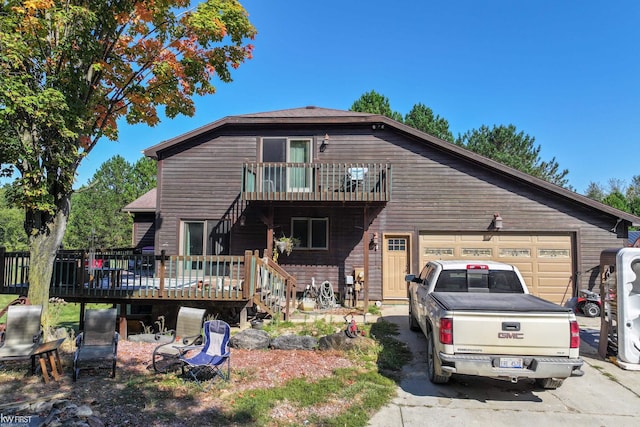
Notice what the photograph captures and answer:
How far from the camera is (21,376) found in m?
5.32

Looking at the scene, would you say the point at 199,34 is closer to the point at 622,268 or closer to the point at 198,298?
the point at 198,298

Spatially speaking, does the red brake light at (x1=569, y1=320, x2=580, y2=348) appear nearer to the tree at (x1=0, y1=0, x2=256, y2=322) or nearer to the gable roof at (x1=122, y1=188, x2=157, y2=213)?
the tree at (x1=0, y1=0, x2=256, y2=322)

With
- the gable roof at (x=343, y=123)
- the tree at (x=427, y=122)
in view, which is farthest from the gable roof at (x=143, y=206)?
the tree at (x=427, y=122)

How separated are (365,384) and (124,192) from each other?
4210cm

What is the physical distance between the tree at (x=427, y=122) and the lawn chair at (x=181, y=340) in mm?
29564

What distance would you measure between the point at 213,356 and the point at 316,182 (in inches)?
273

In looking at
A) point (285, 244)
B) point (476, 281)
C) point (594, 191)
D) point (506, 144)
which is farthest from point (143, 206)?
point (594, 191)

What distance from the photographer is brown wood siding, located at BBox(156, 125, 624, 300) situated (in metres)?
11.8

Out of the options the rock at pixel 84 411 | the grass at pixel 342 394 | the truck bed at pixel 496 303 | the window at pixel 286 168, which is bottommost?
the grass at pixel 342 394

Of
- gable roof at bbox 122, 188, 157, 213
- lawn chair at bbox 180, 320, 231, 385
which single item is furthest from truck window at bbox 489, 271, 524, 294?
gable roof at bbox 122, 188, 157, 213

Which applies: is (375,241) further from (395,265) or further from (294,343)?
(294,343)

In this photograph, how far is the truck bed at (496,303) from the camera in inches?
180

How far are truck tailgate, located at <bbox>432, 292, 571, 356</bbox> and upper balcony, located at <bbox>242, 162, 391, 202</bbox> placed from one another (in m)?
6.56

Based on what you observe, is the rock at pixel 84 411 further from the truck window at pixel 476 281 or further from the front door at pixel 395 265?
the front door at pixel 395 265
